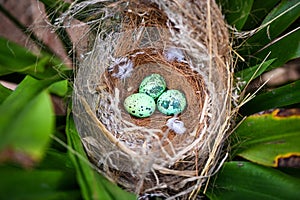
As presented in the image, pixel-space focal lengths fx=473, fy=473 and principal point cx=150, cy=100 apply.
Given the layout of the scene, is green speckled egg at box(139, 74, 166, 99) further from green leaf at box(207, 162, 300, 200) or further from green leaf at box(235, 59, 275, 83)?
green leaf at box(207, 162, 300, 200)

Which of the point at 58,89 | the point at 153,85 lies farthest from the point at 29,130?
the point at 153,85

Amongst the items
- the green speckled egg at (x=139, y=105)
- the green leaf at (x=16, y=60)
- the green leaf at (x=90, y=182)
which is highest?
the green leaf at (x=16, y=60)

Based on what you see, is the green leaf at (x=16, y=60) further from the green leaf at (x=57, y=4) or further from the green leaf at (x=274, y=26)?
the green leaf at (x=274, y=26)

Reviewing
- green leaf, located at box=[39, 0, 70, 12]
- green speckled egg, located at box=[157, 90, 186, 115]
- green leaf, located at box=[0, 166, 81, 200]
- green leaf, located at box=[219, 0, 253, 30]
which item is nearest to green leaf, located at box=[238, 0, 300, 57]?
green leaf, located at box=[219, 0, 253, 30]

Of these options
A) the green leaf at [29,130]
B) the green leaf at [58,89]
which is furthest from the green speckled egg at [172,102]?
the green leaf at [29,130]

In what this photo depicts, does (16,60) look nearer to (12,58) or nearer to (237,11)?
(12,58)

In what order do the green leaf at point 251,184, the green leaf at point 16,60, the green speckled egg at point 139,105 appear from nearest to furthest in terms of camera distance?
the green leaf at point 251,184
the green leaf at point 16,60
the green speckled egg at point 139,105

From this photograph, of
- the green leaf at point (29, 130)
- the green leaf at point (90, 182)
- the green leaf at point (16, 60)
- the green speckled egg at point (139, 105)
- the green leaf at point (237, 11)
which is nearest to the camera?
the green leaf at point (29, 130)
